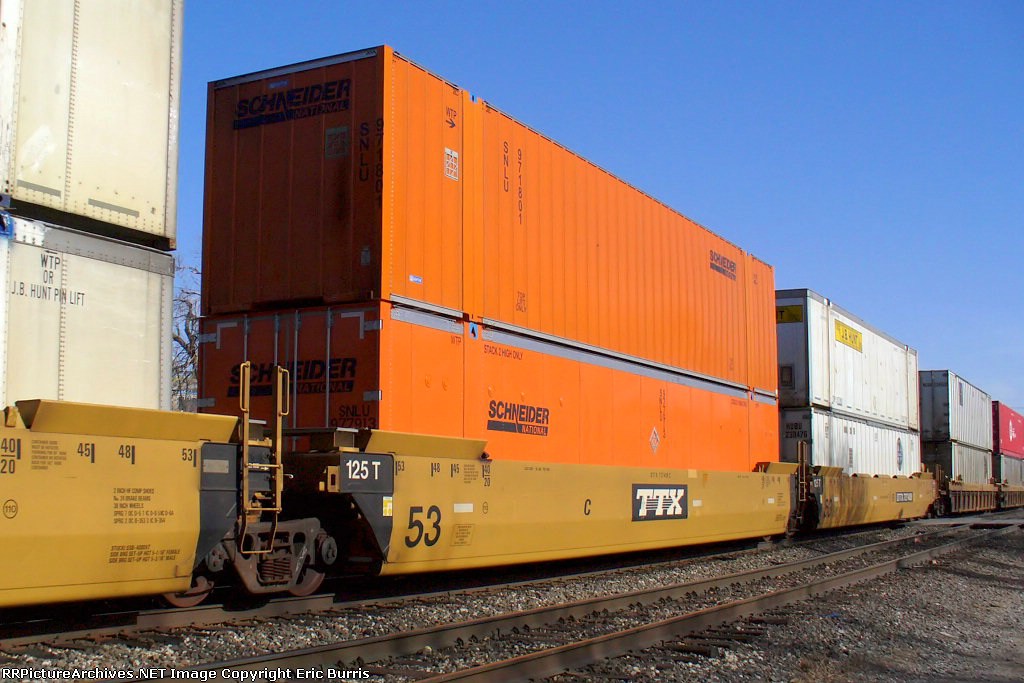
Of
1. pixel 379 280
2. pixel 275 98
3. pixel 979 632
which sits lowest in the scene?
pixel 979 632

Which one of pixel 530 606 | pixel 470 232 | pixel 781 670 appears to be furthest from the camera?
pixel 470 232

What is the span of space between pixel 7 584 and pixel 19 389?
43.7 inches

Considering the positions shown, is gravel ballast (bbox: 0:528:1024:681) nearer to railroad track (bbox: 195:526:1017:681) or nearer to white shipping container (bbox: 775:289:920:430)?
railroad track (bbox: 195:526:1017:681)

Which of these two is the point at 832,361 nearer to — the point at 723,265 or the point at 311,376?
the point at 723,265

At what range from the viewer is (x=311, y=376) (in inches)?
324

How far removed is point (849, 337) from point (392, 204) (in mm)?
15086

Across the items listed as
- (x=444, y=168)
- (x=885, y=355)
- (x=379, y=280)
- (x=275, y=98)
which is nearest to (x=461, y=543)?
(x=379, y=280)

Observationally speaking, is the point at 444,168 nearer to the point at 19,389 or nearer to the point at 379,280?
the point at 379,280

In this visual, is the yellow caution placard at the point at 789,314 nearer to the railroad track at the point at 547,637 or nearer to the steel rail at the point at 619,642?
the railroad track at the point at 547,637

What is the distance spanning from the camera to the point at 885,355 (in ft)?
76.7

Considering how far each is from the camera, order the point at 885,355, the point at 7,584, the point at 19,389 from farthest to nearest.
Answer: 1. the point at 885,355
2. the point at 19,389
3. the point at 7,584

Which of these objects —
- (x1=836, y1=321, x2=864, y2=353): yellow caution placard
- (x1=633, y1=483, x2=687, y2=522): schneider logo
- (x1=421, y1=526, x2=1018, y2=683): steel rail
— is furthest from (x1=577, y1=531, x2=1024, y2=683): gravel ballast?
(x1=836, y1=321, x2=864, y2=353): yellow caution placard

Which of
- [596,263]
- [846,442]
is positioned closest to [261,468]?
[596,263]

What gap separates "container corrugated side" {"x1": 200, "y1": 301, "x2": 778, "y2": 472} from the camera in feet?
26.1
